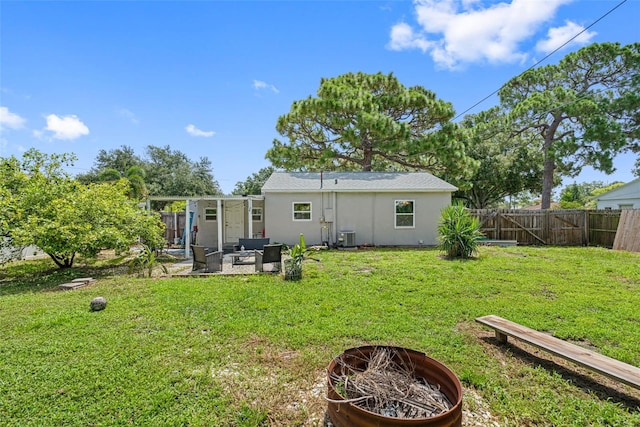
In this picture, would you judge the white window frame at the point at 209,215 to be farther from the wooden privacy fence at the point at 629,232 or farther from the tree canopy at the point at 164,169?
the tree canopy at the point at 164,169

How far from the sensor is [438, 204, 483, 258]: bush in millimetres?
9555

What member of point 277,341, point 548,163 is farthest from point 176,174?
point 277,341

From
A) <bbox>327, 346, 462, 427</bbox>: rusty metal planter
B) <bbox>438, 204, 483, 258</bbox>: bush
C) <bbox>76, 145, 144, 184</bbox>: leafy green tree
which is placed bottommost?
<bbox>327, 346, 462, 427</bbox>: rusty metal planter

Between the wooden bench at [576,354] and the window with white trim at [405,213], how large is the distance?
30.9ft

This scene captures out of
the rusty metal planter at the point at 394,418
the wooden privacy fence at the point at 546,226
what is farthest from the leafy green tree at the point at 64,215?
the wooden privacy fence at the point at 546,226

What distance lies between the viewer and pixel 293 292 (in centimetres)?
599

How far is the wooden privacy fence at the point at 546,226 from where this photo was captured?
1356 centimetres

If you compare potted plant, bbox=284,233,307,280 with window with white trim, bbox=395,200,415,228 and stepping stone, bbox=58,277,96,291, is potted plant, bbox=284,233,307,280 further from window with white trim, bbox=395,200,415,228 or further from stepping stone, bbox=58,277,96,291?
window with white trim, bbox=395,200,415,228

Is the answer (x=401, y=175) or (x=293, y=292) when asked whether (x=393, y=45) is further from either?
(x=293, y=292)

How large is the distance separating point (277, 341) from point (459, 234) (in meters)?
7.62

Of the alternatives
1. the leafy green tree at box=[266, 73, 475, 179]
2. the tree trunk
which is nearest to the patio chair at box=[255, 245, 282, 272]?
the leafy green tree at box=[266, 73, 475, 179]

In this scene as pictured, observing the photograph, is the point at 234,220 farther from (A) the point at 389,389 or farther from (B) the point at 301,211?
(A) the point at 389,389

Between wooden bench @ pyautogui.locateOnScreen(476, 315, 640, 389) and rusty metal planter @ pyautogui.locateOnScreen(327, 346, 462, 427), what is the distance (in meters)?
1.48

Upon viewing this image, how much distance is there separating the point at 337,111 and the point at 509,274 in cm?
1277
